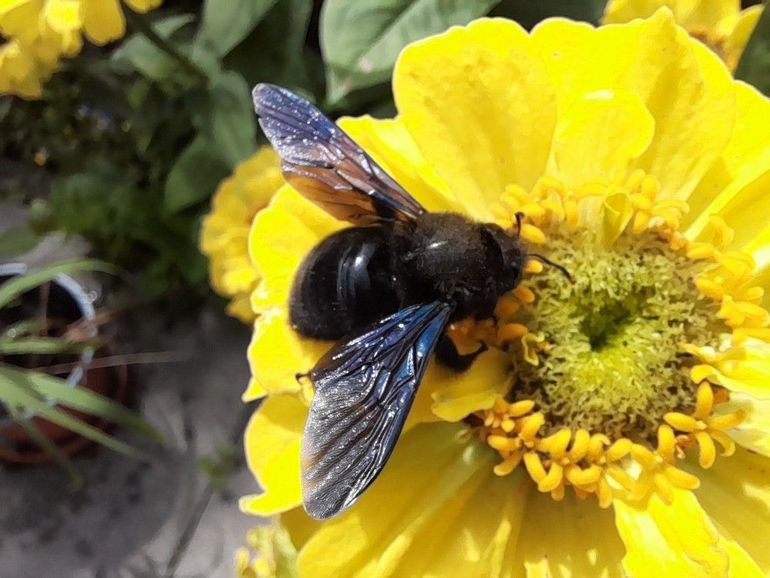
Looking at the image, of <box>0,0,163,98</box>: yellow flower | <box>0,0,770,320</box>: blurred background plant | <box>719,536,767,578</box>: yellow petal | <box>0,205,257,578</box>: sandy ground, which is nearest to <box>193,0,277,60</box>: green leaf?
<box>0,0,770,320</box>: blurred background plant

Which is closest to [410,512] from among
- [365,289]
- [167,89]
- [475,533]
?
[475,533]

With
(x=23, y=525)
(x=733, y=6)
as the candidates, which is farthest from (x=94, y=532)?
(x=733, y=6)

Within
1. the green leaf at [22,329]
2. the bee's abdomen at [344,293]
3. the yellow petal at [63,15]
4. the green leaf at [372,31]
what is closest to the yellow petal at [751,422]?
the bee's abdomen at [344,293]

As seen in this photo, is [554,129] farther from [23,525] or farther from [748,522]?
[23,525]

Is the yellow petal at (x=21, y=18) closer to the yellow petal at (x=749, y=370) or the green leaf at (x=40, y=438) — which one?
the green leaf at (x=40, y=438)

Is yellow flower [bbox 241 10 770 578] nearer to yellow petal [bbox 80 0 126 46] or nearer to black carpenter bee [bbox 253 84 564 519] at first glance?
black carpenter bee [bbox 253 84 564 519]
